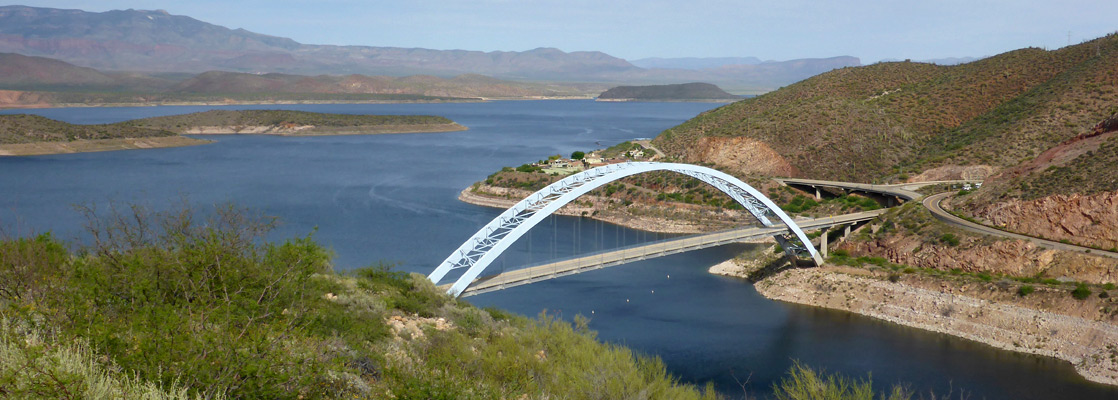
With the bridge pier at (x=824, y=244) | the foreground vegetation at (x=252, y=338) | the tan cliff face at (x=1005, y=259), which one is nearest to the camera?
the foreground vegetation at (x=252, y=338)

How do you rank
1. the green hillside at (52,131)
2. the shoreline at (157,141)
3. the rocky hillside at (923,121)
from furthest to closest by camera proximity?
1. the green hillside at (52,131)
2. the shoreline at (157,141)
3. the rocky hillside at (923,121)

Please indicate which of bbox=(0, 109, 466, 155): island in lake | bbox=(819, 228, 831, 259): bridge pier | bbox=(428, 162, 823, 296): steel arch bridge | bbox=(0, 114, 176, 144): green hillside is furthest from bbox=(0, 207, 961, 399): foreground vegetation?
bbox=(0, 114, 176, 144): green hillside

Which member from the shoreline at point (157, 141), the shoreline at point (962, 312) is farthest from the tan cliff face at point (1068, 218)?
the shoreline at point (157, 141)

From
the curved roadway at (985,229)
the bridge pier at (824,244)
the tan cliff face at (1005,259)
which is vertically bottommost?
the bridge pier at (824,244)

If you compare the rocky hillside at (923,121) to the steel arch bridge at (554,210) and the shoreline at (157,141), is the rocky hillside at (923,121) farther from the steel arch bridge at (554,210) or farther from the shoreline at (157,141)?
the shoreline at (157,141)

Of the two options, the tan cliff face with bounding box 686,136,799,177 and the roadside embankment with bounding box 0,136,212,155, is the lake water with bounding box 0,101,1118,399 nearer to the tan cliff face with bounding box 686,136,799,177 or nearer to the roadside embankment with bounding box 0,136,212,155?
the roadside embankment with bounding box 0,136,212,155

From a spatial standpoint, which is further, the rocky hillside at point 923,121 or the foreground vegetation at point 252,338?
the rocky hillside at point 923,121

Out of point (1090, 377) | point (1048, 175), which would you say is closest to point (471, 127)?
point (1048, 175)

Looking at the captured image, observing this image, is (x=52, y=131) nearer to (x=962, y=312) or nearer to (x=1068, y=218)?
(x=962, y=312)
